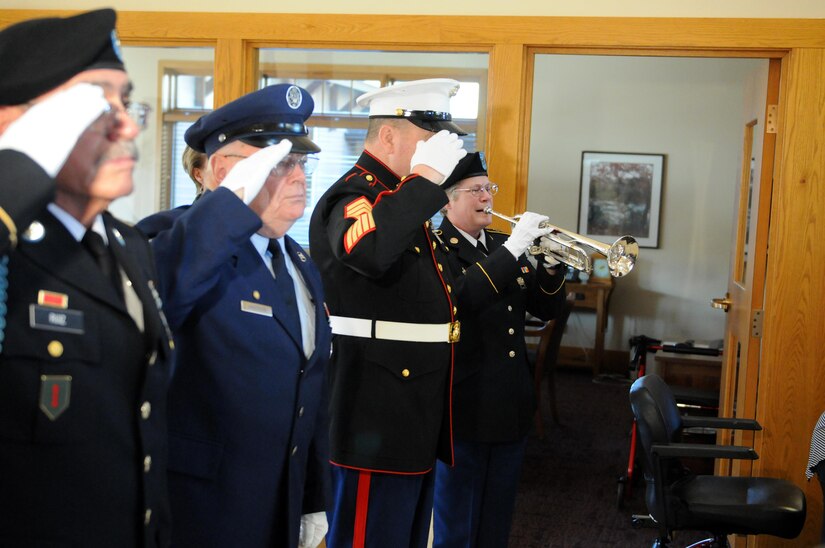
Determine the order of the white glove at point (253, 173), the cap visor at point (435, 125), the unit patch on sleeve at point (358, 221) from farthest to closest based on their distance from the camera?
the cap visor at point (435, 125) → the unit patch on sleeve at point (358, 221) → the white glove at point (253, 173)

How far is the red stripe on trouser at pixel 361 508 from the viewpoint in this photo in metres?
2.26

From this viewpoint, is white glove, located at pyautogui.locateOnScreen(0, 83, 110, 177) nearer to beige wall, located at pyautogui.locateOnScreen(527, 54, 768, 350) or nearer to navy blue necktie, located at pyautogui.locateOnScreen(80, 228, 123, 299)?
navy blue necktie, located at pyautogui.locateOnScreen(80, 228, 123, 299)

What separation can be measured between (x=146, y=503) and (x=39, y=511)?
0.16 m

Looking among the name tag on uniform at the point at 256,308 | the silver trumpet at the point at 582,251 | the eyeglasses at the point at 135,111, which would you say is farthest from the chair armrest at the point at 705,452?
the eyeglasses at the point at 135,111

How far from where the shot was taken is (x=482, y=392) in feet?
9.27

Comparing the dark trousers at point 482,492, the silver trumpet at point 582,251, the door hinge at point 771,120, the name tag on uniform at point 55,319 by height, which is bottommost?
the dark trousers at point 482,492

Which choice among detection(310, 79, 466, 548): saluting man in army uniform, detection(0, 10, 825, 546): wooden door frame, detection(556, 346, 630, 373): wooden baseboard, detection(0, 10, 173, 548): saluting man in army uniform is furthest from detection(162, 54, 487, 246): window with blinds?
detection(556, 346, 630, 373): wooden baseboard

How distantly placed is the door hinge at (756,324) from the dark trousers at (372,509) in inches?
64.5

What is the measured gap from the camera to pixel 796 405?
3.23 metres

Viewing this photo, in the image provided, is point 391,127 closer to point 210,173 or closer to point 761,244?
point 210,173

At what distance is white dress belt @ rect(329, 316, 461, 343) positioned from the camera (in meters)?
2.27

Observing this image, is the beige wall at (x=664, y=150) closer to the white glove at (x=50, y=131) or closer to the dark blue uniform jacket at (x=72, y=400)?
the dark blue uniform jacket at (x=72, y=400)

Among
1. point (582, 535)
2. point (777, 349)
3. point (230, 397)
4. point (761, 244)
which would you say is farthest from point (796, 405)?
point (230, 397)

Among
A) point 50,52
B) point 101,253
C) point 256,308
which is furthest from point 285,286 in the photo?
point 50,52
